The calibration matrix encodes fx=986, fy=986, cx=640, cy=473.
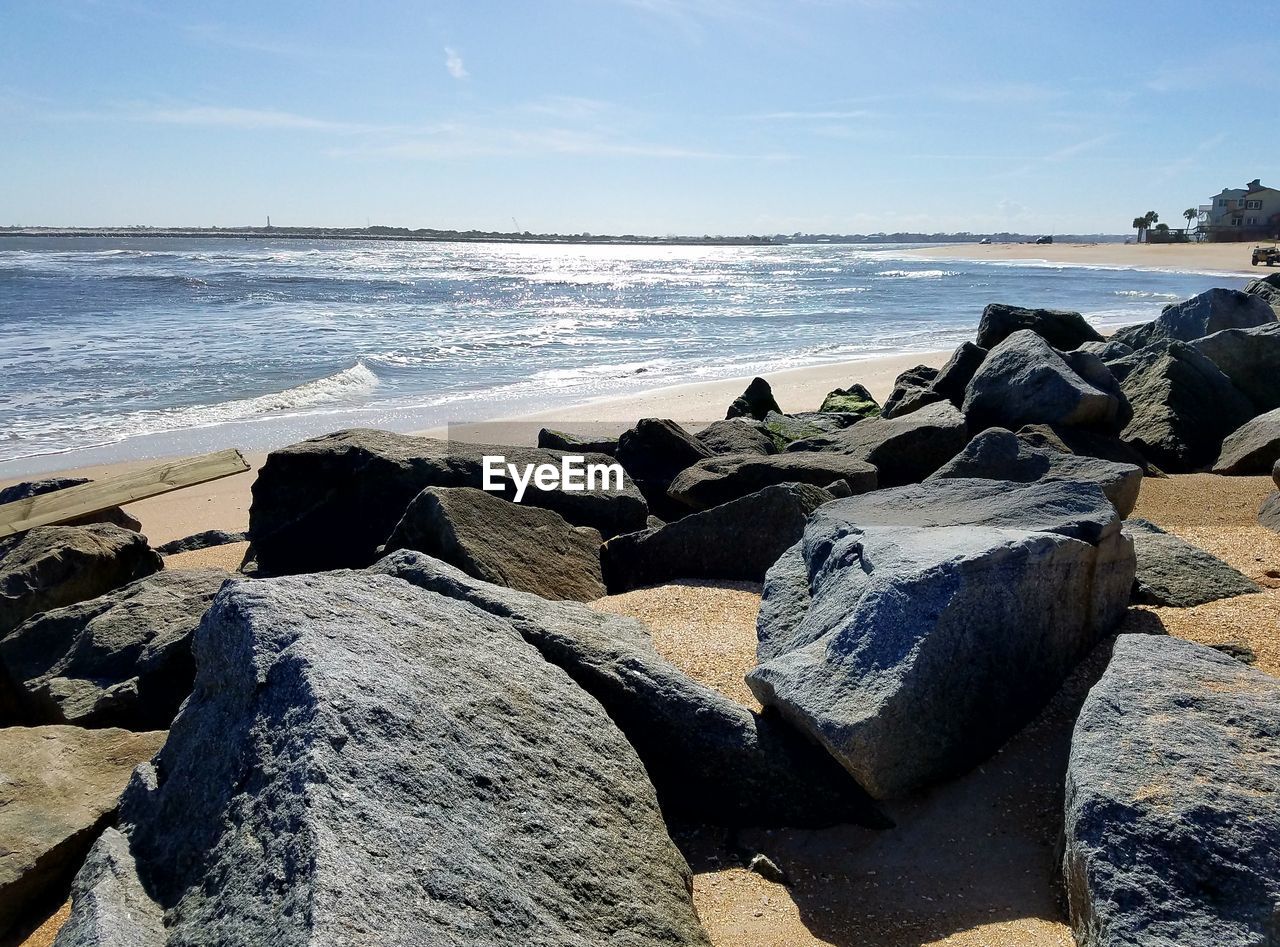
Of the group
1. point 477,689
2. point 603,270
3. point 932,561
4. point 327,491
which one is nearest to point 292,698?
point 477,689

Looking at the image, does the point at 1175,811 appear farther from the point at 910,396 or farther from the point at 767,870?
the point at 910,396

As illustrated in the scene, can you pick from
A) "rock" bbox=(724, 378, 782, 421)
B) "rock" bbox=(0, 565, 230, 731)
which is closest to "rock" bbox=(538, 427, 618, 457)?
"rock" bbox=(724, 378, 782, 421)

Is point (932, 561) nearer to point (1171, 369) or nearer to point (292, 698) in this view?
point (292, 698)

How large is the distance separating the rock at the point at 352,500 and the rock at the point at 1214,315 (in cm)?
788

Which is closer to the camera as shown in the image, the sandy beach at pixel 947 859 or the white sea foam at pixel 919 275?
the sandy beach at pixel 947 859

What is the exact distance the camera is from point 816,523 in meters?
4.29

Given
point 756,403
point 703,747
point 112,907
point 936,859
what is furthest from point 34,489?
point 936,859

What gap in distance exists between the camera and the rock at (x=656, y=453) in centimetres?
720

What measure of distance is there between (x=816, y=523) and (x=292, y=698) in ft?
8.22

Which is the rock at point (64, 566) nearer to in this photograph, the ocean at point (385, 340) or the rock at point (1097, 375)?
the ocean at point (385, 340)

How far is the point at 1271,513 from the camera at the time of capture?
17.7ft

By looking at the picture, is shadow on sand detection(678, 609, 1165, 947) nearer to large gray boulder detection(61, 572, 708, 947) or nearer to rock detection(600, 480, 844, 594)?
large gray boulder detection(61, 572, 708, 947)

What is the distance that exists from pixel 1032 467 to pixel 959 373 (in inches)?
144

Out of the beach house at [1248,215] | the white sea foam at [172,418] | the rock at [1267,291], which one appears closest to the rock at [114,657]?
the white sea foam at [172,418]
